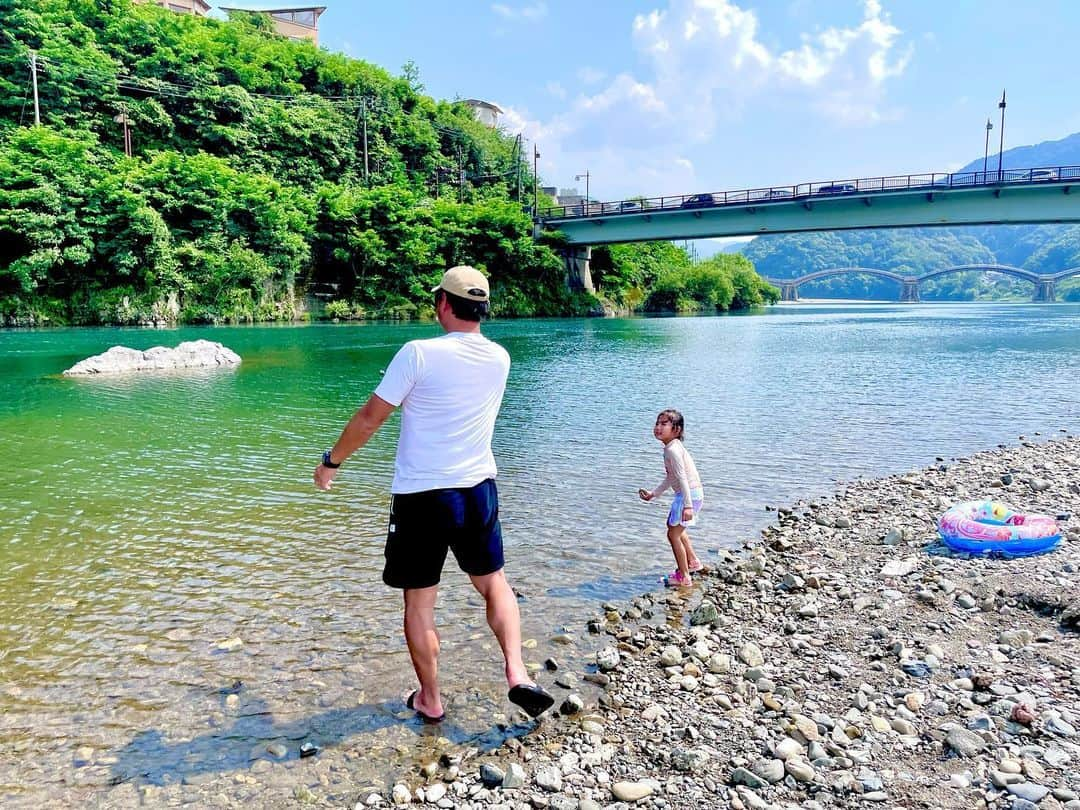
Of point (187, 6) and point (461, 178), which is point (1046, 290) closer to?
point (461, 178)

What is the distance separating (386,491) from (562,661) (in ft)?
18.4

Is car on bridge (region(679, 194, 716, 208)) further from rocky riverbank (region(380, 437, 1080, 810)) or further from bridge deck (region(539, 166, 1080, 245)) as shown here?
rocky riverbank (region(380, 437, 1080, 810))

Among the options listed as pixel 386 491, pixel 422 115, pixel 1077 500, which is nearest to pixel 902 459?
pixel 1077 500

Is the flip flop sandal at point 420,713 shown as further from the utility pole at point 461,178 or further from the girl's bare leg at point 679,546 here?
the utility pole at point 461,178

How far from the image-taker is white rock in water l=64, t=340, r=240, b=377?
84.3ft

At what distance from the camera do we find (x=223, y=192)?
56188 mm

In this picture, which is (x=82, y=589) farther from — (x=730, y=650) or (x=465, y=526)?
(x=730, y=650)

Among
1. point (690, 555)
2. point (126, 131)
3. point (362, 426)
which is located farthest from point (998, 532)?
point (126, 131)

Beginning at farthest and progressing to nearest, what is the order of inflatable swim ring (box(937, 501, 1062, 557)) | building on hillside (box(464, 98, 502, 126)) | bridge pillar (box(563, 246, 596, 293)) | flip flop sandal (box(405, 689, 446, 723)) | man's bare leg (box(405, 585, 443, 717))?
building on hillside (box(464, 98, 502, 126)) → bridge pillar (box(563, 246, 596, 293)) → inflatable swim ring (box(937, 501, 1062, 557)) → flip flop sandal (box(405, 689, 446, 723)) → man's bare leg (box(405, 585, 443, 717))

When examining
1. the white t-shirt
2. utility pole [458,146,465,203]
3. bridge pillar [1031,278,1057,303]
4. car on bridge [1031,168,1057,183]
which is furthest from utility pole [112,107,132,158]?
bridge pillar [1031,278,1057,303]

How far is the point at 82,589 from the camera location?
690 centimetres

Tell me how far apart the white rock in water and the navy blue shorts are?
83.2 feet

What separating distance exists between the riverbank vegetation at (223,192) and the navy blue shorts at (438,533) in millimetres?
54448

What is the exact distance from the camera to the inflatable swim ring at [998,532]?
7.00 metres
